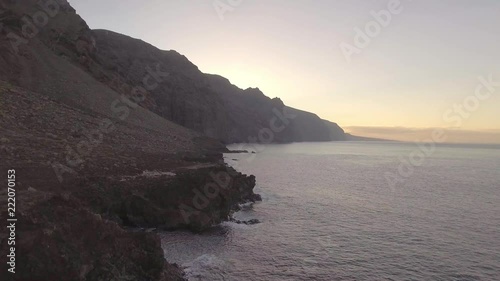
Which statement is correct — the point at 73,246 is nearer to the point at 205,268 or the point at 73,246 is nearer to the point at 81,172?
the point at 205,268

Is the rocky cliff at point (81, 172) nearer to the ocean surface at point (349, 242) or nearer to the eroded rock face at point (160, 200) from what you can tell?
the eroded rock face at point (160, 200)

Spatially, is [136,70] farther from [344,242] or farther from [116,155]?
[344,242]

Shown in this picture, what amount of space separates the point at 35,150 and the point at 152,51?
159 m

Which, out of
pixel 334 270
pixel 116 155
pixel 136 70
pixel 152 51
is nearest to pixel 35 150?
pixel 116 155

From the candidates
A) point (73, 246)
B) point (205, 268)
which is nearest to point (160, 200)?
point (205, 268)

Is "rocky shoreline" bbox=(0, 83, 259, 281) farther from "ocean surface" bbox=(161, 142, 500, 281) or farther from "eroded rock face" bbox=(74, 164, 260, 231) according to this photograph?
"ocean surface" bbox=(161, 142, 500, 281)

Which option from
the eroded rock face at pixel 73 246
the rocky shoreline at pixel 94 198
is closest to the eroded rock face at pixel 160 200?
the rocky shoreline at pixel 94 198

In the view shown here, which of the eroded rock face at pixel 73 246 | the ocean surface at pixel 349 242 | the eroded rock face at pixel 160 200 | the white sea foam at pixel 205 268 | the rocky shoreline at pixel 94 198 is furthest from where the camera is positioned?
the eroded rock face at pixel 160 200

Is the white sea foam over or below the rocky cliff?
below

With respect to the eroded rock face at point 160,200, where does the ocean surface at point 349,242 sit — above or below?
below

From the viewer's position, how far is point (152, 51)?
17662cm


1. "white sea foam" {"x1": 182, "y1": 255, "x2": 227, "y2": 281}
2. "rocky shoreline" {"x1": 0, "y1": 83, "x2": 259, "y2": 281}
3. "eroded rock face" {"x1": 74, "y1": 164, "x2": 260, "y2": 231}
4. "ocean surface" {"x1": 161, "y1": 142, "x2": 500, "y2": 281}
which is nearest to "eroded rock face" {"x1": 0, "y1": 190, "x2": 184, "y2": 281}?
"rocky shoreline" {"x1": 0, "y1": 83, "x2": 259, "y2": 281}

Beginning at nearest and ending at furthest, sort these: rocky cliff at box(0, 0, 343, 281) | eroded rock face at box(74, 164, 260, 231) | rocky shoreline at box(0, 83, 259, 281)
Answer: rocky shoreline at box(0, 83, 259, 281) → rocky cliff at box(0, 0, 343, 281) → eroded rock face at box(74, 164, 260, 231)

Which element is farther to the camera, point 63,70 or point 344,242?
point 63,70
